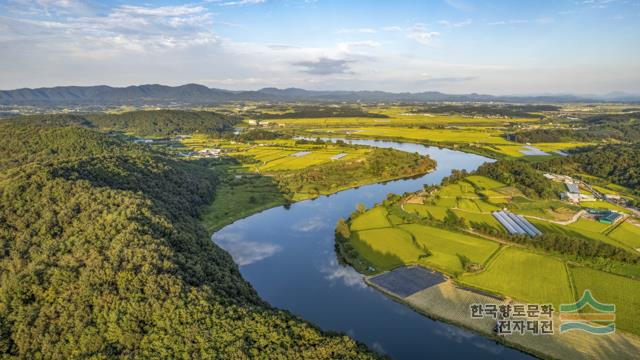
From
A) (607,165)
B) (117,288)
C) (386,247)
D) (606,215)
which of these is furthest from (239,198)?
(607,165)

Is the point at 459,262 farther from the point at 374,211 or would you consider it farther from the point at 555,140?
the point at 555,140

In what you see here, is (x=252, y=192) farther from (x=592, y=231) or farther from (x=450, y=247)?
(x=592, y=231)

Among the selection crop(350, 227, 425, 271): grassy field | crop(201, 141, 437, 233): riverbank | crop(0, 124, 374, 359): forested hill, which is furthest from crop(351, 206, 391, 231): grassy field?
crop(0, 124, 374, 359): forested hill

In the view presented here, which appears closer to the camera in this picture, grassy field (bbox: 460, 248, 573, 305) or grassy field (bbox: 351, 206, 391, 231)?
grassy field (bbox: 460, 248, 573, 305)

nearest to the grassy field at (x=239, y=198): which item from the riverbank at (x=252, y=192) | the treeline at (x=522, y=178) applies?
the riverbank at (x=252, y=192)

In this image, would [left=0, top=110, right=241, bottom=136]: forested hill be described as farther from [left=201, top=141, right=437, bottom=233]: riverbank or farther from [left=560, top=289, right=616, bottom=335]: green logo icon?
[left=560, top=289, right=616, bottom=335]: green logo icon

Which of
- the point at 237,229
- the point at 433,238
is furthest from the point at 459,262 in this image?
the point at 237,229

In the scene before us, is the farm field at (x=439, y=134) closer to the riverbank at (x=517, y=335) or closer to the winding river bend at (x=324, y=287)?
the winding river bend at (x=324, y=287)
